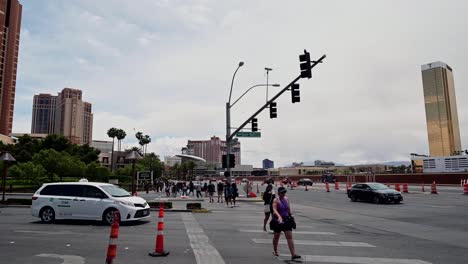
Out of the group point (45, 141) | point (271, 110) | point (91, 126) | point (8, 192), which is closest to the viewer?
point (271, 110)

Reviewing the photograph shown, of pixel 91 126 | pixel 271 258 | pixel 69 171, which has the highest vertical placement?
pixel 91 126

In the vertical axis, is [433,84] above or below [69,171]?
above

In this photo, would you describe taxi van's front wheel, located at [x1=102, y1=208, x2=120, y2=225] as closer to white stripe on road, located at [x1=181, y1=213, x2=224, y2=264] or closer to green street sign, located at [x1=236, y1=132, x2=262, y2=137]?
white stripe on road, located at [x1=181, y1=213, x2=224, y2=264]

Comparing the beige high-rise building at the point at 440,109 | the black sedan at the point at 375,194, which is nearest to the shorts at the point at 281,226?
the black sedan at the point at 375,194

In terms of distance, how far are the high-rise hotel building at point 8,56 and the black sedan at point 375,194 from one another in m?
132

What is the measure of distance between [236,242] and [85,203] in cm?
681

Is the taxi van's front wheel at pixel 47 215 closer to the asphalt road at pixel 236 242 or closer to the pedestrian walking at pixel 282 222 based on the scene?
the asphalt road at pixel 236 242

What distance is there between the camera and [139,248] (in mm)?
9047

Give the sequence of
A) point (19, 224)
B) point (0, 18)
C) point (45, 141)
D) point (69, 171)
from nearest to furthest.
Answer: point (19, 224) < point (69, 171) < point (45, 141) < point (0, 18)

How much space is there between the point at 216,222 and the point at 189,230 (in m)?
2.52

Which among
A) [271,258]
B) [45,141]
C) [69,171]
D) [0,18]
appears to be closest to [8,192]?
[69,171]

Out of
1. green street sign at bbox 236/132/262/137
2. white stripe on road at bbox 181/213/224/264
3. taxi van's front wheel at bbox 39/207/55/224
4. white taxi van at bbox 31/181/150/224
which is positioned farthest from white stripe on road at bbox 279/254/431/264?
green street sign at bbox 236/132/262/137

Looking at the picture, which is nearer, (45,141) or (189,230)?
(189,230)

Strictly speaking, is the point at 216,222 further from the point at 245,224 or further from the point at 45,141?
the point at 45,141
